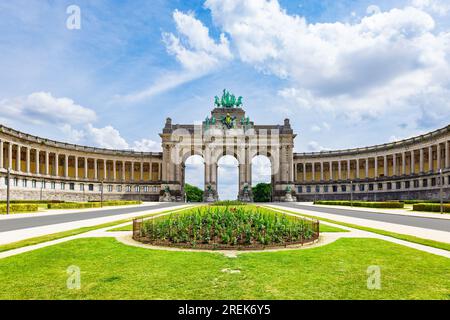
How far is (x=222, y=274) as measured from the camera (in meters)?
10.0

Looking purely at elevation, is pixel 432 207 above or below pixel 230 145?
below

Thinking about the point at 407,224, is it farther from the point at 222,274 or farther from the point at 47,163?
the point at 47,163

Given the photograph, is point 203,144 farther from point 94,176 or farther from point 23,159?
point 23,159

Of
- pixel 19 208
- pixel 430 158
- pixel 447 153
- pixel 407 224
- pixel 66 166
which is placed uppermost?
pixel 447 153

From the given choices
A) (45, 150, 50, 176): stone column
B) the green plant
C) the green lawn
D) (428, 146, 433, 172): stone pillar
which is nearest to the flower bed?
the green plant

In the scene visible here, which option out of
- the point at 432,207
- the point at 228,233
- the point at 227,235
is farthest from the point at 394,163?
the point at 227,235

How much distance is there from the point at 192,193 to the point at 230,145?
58.6 m

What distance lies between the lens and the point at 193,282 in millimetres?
9172

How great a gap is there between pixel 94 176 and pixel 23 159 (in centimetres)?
2193

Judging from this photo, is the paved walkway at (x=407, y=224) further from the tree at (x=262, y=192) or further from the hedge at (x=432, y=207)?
the tree at (x=262, y=192)

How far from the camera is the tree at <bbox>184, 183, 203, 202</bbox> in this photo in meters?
158
